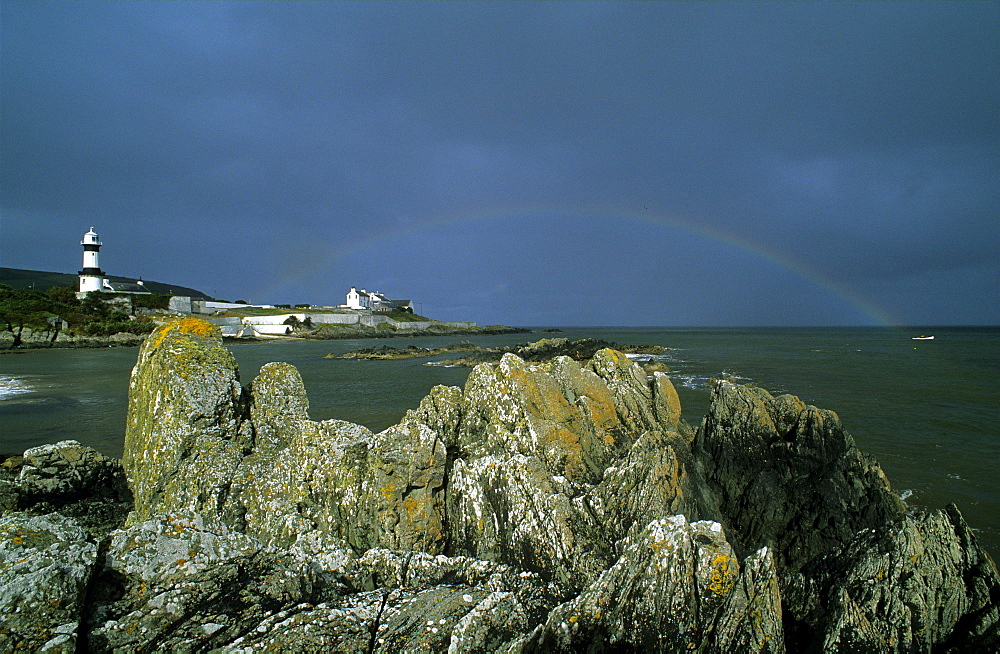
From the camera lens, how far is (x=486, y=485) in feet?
21.0

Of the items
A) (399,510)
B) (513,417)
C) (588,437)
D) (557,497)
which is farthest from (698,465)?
(399,510)

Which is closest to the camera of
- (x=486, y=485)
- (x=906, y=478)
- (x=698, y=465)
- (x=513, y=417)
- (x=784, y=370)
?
(x=486, y=485)

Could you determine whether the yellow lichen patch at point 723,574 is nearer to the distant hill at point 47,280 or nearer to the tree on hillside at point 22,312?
the tree on hillside at point 22,312

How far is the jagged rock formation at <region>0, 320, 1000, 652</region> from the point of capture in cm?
354

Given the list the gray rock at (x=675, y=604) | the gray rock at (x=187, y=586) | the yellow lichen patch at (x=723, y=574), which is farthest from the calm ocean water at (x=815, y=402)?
the gray rock at (x=187, y=586)

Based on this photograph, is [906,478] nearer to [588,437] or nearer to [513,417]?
[588,437]

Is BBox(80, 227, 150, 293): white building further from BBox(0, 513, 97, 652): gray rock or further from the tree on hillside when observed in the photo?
BBox(0, 513, 97, 652): gray rock

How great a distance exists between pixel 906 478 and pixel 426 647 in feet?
49.4

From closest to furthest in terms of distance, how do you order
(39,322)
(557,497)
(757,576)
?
(757,576) → (557,497) → (39,322)

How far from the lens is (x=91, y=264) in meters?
99.1

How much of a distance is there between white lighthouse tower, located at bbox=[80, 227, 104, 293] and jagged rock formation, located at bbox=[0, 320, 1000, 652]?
117592 millimetres

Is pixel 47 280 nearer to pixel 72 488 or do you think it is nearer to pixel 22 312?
pixel 22 312

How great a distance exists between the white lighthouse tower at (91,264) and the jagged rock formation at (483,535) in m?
118

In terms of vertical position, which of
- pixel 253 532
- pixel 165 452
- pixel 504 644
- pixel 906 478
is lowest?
pixel 906 478
